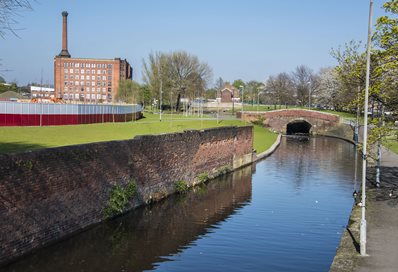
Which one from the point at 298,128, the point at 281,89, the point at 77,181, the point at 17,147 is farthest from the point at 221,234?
the point at 281,89

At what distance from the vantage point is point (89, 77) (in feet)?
433

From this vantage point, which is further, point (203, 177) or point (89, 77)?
point (89, 77)

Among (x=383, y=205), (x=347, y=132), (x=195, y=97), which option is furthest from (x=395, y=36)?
(x=195, y=97)

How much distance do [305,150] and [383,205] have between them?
33.5 meters

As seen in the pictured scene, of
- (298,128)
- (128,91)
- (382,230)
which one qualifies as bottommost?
(382,230)

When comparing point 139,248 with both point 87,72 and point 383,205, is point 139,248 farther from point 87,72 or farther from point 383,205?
point 87,72

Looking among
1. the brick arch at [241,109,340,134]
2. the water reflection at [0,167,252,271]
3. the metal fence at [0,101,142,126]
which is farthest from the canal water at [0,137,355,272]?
the brick arch at [241,109,340,134]

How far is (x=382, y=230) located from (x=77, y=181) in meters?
10.3

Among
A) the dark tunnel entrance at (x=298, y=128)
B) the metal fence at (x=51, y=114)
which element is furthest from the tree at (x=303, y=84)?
the metal fence at (x=51, y=114)

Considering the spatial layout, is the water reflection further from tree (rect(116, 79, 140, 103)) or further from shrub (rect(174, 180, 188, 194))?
tree (rect(116, 79, 140, 103))

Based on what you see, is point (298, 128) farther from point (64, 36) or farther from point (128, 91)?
point (64, 36)

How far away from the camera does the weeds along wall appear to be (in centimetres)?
1378

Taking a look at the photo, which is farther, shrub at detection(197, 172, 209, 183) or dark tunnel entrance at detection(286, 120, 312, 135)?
dark tunnel entrance at detection(286, 120, 312, 135)

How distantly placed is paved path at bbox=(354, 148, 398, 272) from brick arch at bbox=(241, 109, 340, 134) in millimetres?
50819
